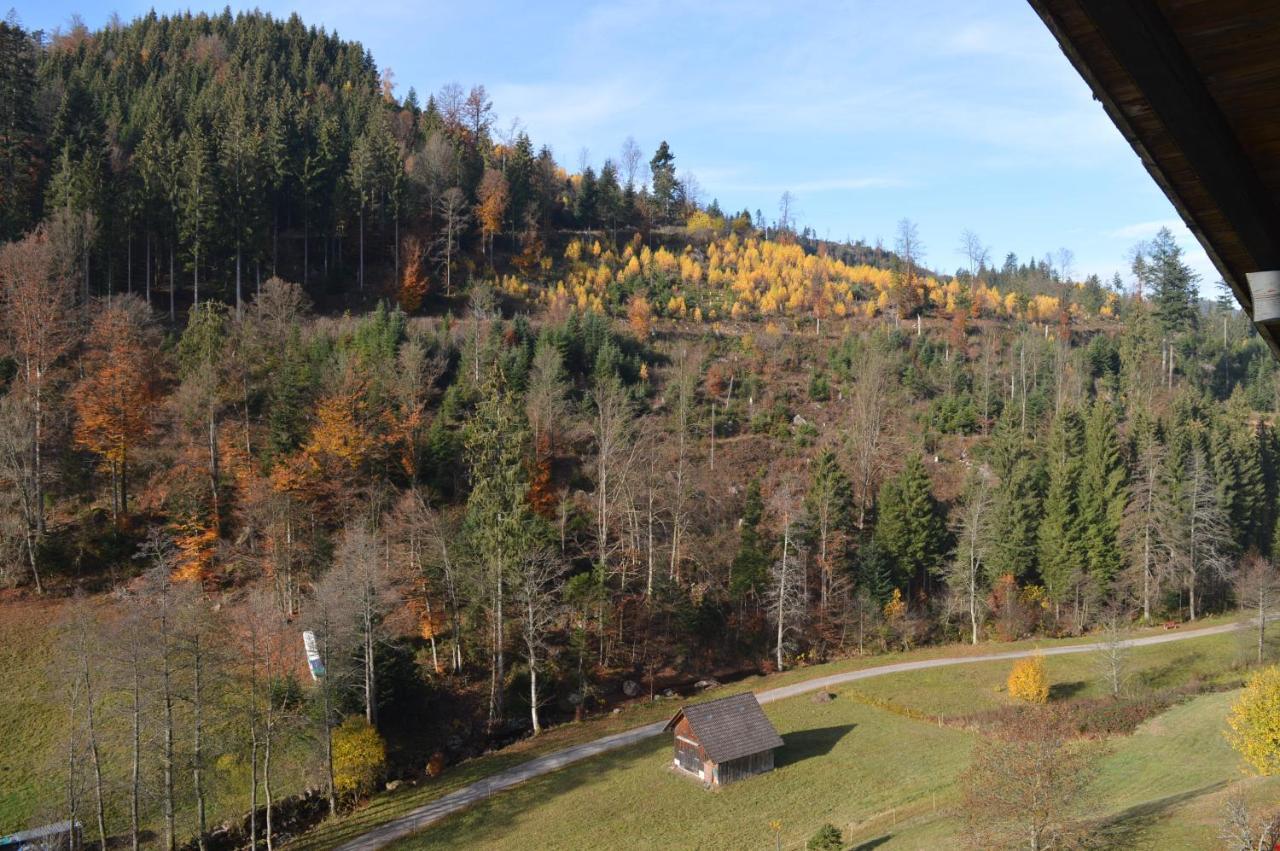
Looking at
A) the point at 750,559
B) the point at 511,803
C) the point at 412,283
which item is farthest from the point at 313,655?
the point at 412,283

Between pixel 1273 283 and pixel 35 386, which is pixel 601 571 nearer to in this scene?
pixel 35 386

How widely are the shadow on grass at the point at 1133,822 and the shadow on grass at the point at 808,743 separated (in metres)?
10.3

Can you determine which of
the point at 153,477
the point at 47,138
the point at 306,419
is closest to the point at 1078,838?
the point at 306,419

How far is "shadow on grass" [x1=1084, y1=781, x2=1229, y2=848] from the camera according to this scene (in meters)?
19.2

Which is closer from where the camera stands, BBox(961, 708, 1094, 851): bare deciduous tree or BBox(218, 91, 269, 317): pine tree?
BBox(961, 708, 1094, 851): bare deciduous tree

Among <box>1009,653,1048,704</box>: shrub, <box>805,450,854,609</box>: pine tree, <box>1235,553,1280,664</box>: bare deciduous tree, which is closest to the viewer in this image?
<box>1009,653,1048,704</box>: shrub

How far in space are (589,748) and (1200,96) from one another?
100 ft

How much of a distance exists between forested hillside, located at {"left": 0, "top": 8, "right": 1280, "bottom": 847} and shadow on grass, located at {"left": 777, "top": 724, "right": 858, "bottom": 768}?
24.9 ft

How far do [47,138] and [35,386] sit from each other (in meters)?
25.6

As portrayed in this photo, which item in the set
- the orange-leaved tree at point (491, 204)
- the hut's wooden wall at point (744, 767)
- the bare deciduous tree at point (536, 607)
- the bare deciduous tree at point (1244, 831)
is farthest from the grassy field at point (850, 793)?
the orange-leaved tree at point (491, 204)

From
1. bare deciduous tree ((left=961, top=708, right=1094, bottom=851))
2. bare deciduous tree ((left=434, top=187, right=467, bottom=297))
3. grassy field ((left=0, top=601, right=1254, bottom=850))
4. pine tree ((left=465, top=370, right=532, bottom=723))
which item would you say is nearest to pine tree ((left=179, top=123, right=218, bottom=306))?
bare deciduous tree ((left=434, top=187, right=467, bottom=297))

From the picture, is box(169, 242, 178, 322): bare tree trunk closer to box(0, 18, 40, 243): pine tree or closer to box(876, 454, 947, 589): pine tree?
box(0, 18, 40, 243): pine tree

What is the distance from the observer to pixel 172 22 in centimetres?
8550

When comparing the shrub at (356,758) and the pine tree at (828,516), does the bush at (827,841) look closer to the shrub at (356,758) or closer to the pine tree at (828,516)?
the shrub at (356,758)
